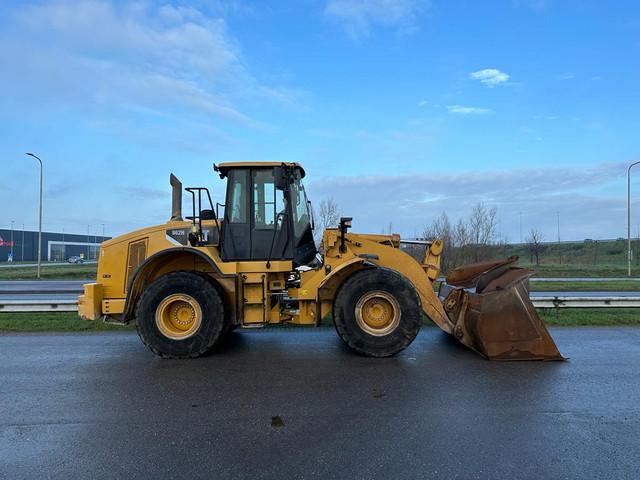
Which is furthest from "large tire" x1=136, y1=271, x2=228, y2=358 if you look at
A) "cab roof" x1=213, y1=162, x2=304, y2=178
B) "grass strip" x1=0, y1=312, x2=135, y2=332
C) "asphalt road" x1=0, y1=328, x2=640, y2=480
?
"grass strip" x1=0, y1=312, x2=135, y2=332

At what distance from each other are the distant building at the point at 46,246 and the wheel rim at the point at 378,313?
7332 centimetres

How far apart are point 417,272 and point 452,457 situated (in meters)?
3.63

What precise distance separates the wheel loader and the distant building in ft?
235

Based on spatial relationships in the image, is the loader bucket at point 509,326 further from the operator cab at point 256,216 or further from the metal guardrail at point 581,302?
the metal guardrail at point 581,302

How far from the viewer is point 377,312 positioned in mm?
6387

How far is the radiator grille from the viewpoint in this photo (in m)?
6.74

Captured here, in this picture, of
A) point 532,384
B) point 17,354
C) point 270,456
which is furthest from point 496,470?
point 17,354

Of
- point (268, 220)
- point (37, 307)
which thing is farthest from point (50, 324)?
point (268, 220)

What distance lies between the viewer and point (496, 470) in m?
3.10

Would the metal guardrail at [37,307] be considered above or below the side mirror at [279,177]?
below

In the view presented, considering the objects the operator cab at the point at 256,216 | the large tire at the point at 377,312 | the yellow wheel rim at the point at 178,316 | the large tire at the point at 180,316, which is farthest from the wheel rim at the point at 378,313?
the yellow wheel rim at the point at 178,316

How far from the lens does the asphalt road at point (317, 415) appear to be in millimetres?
3188

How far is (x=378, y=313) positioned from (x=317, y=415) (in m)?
2.52

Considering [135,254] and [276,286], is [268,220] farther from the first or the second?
[135,254]
